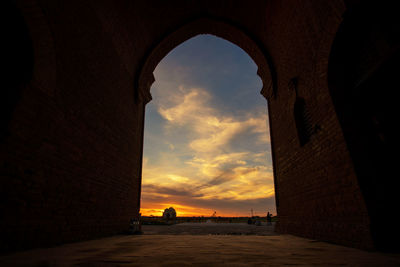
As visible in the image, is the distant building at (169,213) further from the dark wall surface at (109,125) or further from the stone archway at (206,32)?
the dark wall surface at (109,125)

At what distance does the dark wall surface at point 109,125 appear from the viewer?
337 cm

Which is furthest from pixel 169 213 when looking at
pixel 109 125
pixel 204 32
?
pixel 109 125

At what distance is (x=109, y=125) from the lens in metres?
6.15

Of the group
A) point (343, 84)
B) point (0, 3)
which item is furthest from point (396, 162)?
point (0, 3)

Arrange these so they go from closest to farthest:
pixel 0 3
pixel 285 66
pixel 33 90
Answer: pixel 0 3
pixel 33 90
pixel 285 66

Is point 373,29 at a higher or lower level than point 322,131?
higher

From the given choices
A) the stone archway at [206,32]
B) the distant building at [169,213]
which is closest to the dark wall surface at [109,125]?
the stone archway at [206,32]

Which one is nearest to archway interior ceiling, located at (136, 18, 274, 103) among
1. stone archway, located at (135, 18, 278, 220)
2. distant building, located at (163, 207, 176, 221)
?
stone archway, located at (135, 18, 278, 220)

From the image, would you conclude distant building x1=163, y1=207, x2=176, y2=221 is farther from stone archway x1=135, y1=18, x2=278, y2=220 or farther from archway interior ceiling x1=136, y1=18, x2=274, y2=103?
archway interior ceiling x1=136, y1=18, x2=274, y2=103

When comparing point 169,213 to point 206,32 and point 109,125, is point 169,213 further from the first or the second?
point 109,125

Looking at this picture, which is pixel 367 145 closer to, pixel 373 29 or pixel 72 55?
pixel 373 29

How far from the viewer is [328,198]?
4.39m

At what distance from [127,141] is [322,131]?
20.1 ft

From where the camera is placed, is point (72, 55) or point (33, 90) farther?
point (72, 55)
